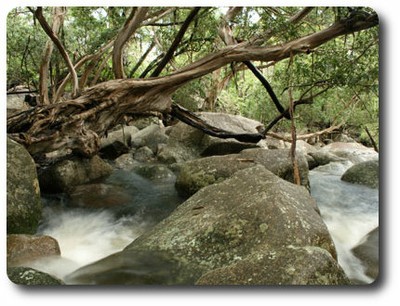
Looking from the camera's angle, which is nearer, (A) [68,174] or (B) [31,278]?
(B) [31,278]

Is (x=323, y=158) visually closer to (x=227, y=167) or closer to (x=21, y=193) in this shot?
(x=227, y=167)

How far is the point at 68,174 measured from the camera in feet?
18.4

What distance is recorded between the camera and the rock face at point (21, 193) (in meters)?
3.52

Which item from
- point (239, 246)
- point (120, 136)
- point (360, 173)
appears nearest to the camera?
point (239, 246)

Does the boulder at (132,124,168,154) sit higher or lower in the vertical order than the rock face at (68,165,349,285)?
lower

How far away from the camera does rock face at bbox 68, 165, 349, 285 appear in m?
2.27

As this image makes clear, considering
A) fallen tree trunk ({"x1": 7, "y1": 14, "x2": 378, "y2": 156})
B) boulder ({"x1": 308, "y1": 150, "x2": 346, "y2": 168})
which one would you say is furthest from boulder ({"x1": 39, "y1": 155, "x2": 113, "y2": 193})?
boulder ({"x1": 308, "y1": 150, "x2": 346, "y2": 168})

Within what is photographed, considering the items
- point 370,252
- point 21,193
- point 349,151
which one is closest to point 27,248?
point 21,193

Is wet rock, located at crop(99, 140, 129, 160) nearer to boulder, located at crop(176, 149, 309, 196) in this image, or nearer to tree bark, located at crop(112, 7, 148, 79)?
tree bark, located at crop(112, 7, 148, 79)

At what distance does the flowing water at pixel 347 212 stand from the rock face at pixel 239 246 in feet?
1.65

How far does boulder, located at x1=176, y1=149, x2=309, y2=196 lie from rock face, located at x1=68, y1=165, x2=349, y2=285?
1.66 meters

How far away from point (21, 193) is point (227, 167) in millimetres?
2717

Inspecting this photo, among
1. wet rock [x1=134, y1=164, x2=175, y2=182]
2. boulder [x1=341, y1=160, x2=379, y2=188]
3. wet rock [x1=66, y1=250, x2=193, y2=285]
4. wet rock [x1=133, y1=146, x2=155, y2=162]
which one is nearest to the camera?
wet rock [x1=66, y1=250, x2=193, y2=285]

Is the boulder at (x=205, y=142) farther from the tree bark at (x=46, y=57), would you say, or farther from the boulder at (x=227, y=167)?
the tree bark at (x=46, y=57)
